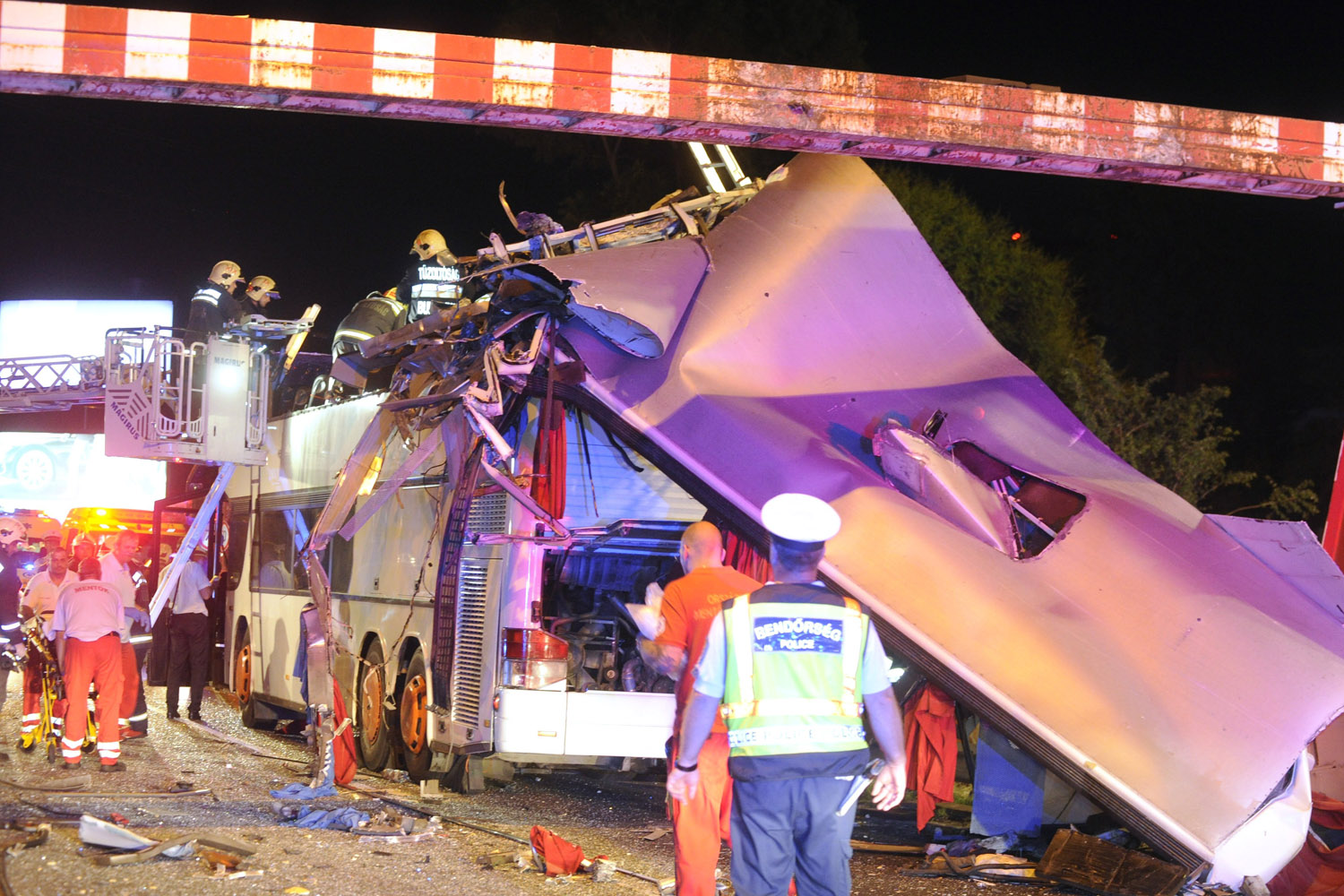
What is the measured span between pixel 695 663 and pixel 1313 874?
3312 mm

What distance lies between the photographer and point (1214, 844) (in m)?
5.93

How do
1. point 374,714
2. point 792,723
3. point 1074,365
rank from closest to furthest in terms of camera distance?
point 792,723 < point 374,714 < point 1074,365

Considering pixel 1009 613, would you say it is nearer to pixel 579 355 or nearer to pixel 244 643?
pixel 579 355

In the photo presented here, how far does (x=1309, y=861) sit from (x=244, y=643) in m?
10.7

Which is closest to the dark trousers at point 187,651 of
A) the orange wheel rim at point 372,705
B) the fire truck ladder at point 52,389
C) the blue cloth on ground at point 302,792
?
the fire truck ladder at point 52,389

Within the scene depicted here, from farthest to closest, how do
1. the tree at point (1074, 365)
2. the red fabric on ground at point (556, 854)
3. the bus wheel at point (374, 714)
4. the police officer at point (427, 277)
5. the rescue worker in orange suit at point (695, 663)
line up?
the tree at point (1074, 365) < the police officer at point (427, 277) < the bus wheel at point (374, 714) < the red fabric on ground at point (556, 854) < the rescue worker in orange suit at point (695, 663)

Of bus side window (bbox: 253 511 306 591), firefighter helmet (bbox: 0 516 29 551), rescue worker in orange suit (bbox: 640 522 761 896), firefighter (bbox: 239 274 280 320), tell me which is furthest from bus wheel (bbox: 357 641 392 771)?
rescue worker in orange suit (bbox: 640 522 761 896)

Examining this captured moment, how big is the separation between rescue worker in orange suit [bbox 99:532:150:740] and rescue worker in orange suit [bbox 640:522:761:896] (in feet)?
21.3

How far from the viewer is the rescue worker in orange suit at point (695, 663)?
5.27 m

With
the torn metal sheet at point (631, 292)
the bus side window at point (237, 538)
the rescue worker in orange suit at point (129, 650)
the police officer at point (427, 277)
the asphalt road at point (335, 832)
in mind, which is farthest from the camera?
the bus side window at point (237, 538)

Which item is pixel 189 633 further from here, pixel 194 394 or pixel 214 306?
pixel 214 306

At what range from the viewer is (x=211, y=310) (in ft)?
39.9

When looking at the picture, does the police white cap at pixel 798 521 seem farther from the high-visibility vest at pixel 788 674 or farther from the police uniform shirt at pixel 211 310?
the police uniform shirt at pixel 211 310

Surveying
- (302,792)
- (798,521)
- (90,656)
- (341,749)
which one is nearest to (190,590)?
(90,656)
